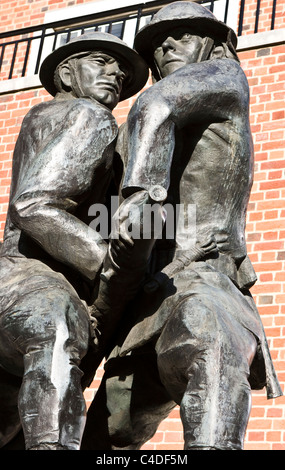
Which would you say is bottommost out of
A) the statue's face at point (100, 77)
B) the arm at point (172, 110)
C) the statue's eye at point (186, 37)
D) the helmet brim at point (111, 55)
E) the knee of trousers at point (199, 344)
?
the knee of trousers at point (199, 344)

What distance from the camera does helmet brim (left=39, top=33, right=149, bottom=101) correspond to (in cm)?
436

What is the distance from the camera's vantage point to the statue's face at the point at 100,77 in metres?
4.33

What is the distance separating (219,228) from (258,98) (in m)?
5.54

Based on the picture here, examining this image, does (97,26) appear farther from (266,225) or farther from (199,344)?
(199,344)

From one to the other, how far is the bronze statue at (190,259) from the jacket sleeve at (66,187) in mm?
147

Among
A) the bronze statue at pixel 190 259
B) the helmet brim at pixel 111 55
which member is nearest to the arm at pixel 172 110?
the bronze statue at pixel 190 259

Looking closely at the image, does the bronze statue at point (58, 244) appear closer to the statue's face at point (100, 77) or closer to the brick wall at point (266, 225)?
the statue's face at point (100, 77)

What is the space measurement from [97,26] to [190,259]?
303 inches

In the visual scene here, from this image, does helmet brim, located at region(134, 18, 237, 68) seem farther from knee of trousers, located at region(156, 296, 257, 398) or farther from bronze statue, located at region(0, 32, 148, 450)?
knee of trousers, located at region(156, 296, 257, 398)

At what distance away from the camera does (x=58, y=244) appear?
384 centimetres

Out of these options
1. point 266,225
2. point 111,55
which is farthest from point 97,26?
point 111,55

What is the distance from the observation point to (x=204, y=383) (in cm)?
349

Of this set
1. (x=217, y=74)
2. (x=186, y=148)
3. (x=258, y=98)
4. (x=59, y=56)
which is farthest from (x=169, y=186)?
(x=258, y=98)

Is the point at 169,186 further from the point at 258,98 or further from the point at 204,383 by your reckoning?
the point at 258,98
